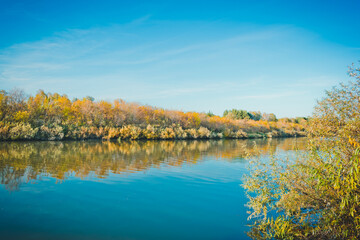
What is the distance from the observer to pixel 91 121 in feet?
178

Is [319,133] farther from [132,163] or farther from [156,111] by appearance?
[156,111]

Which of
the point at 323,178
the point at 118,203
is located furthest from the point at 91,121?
the point at 323,178

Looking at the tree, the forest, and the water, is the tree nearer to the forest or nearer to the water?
the water

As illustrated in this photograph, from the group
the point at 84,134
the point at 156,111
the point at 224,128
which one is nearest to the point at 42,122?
the point at 84,134

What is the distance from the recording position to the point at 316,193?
8109mm

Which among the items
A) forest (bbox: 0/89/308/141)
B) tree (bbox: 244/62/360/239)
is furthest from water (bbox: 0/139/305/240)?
forest (bbox: 0/89/308/141)

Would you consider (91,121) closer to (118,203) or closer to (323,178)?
(118,203)

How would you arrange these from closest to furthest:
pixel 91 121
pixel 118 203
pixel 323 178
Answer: pixel 323 178
pixel 118 203
pixel 91 121

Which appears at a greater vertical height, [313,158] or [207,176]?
[313,158]

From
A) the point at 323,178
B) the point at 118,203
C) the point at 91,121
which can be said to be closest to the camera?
the point at 323,178

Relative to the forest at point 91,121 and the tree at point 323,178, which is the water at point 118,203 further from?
the forest at point 91,121

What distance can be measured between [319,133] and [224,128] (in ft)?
244

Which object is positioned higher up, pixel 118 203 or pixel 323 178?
pixel 323 178

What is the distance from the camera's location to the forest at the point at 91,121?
4213 cm
